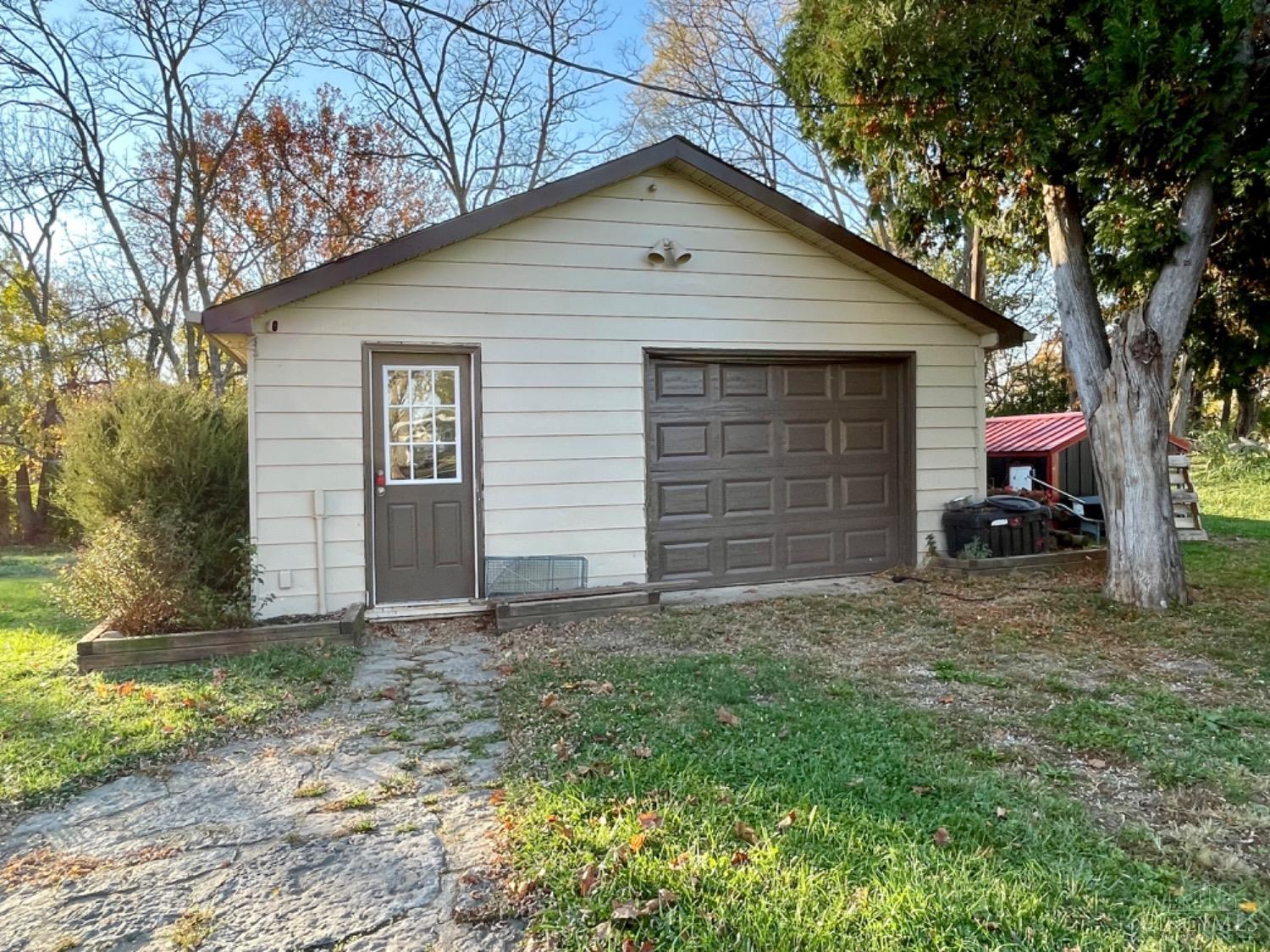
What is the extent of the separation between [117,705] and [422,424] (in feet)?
9.44

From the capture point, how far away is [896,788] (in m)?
2.83

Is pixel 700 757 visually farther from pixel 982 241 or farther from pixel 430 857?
pixel 982 241

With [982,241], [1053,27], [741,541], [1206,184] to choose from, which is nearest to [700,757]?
[741,541]

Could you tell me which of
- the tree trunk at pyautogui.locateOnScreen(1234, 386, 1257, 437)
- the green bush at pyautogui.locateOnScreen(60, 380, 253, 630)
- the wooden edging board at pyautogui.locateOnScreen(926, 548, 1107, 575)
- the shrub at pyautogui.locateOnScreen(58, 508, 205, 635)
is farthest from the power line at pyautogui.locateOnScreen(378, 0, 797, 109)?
the tree trunk at pyautogui.locateOnScreen(1234, 386, 1257, 437)

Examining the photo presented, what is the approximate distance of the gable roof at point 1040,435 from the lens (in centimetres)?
984

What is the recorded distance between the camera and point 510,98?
1727 cm

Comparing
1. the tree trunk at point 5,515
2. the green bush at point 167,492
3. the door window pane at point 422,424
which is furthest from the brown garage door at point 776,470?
the tree trunk at point 5,515

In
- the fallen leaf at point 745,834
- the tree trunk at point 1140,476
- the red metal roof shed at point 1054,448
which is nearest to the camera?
the fallen leaf at point 745,834

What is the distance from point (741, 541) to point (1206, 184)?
456cm

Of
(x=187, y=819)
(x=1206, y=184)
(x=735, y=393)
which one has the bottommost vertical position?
(x=187, y=819)

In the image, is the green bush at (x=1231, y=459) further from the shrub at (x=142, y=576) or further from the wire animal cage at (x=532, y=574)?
the shrub at (x=142, y=576)

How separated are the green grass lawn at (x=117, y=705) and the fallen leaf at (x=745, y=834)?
2576 mm

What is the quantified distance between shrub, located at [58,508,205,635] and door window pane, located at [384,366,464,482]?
1591mm

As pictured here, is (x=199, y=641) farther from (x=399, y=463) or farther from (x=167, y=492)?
(x=399, y=463)
